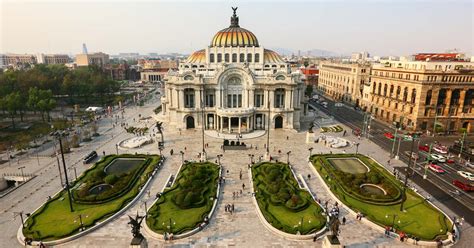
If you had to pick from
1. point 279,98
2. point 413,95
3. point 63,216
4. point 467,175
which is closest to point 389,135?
point 413,95

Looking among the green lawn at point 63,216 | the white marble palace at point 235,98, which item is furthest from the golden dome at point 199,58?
the green lawn at point 63,216

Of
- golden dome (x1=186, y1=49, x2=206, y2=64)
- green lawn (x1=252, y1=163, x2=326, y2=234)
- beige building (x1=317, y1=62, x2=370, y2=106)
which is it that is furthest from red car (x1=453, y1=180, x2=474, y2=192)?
beige building (x1=317, y1=62, x2=370, y2=106)

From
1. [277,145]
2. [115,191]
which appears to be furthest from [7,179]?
[277,145]

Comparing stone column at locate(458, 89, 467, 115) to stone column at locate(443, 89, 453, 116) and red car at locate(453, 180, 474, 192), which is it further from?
red car at locate(453, 180, 474, 192)

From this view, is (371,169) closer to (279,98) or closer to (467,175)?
(467,175)

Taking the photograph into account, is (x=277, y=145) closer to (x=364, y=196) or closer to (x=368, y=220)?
(x=364, y=196)
